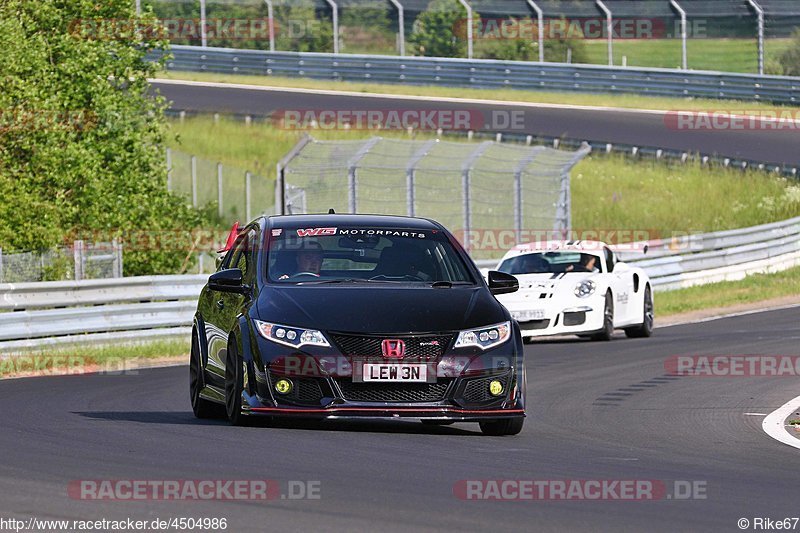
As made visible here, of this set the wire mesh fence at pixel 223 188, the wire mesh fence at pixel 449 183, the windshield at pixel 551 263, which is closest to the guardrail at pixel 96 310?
the windshield at pixel 551 263

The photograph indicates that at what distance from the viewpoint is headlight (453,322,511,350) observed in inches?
392

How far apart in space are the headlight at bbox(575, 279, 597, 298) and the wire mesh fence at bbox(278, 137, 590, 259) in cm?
526

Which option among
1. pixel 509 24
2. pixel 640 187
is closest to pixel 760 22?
pixel 640 187

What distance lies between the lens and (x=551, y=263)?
72.3 feet

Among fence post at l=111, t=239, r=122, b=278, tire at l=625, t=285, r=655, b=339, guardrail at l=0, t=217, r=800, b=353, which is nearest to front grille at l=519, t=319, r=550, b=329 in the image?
tire at l=625, t=285, r=655, b=339

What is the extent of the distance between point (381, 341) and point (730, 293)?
68.6ft

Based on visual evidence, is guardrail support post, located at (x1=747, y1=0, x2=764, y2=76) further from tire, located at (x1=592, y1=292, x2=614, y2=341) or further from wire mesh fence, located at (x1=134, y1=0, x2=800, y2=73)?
tire, located at (x1=592, y1=292, x2=614, y2=341)

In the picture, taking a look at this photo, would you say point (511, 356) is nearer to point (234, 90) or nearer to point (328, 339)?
point (328, 339)

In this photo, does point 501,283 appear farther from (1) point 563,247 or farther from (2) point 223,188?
(2) point 223,188

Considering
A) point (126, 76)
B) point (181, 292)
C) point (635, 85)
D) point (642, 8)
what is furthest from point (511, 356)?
point (635, 85)

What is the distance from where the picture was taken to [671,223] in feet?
120

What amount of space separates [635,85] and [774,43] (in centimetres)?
1521

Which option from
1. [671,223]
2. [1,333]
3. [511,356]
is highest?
[511,356]

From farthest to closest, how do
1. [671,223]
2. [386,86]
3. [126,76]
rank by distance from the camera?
1. [386,86]
2. [671,223]
3. [126,76]
